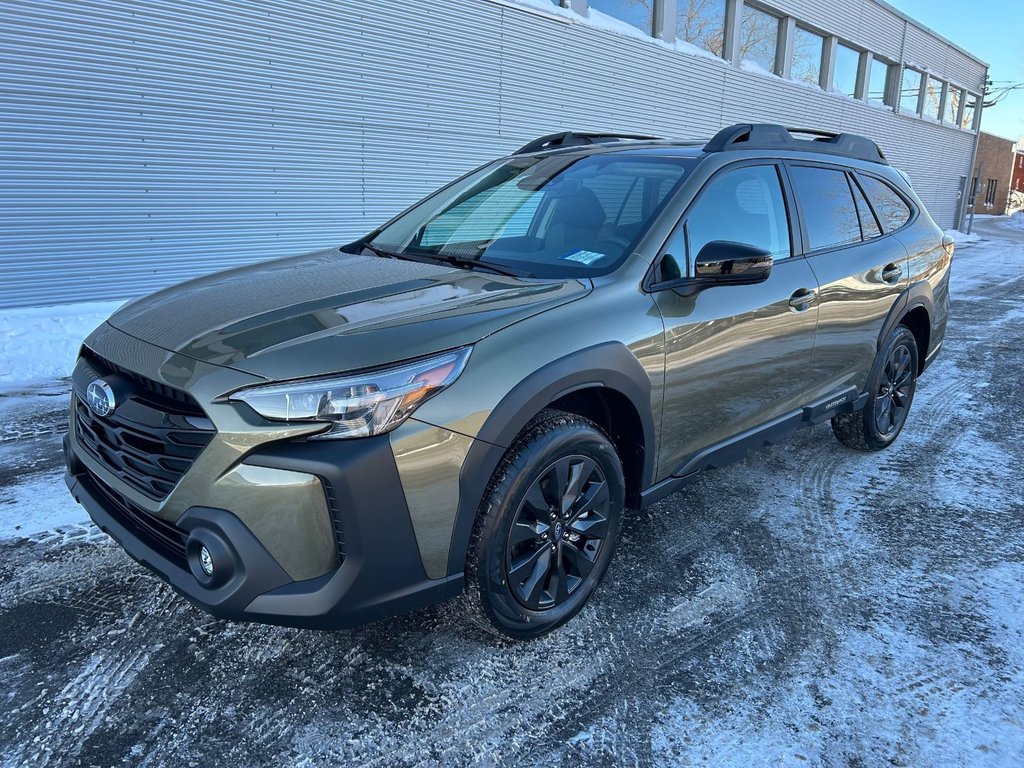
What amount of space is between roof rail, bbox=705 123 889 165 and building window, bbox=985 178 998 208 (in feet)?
147

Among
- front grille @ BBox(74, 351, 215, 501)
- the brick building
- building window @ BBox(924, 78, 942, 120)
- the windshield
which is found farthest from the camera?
the brick building

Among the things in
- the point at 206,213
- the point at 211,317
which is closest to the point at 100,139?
the point at 206,213

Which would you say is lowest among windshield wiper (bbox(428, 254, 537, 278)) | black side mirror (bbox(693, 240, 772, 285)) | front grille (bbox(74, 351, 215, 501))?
front grille (bbox(74, 351, 215, 501))

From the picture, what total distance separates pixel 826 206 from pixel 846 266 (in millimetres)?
344

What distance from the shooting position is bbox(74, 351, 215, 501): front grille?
2090mm

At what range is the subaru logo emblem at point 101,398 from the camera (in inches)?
89.9

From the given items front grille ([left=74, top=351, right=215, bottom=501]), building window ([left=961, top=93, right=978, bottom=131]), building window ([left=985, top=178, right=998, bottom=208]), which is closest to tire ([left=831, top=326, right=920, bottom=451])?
front grille ([left=74, top=351, right=215, bottom=501])

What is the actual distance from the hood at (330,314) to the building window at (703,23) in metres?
14.9

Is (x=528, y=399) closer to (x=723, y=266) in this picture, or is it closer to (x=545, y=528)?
(x=545, y=528)

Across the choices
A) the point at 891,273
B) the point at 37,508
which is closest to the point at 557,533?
the point at 37,508

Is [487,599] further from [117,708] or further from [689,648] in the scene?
[117,708]

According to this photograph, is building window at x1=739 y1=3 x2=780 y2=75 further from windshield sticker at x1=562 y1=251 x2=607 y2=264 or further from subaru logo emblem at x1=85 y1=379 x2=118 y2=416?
subaru logo emblem at x1=85 y1=379 x2=118 y2=416

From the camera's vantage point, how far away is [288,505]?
1976 millimetres

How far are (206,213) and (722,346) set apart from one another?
708cm
